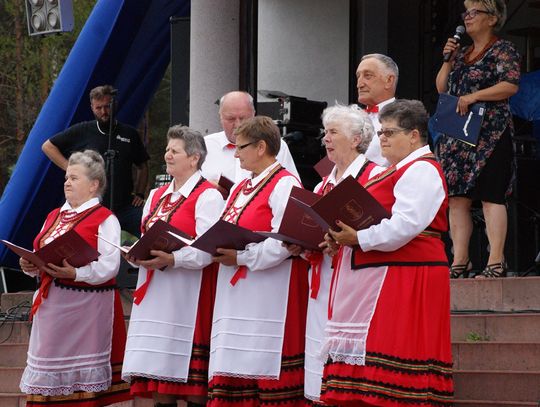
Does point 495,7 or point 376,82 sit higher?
point 495,7

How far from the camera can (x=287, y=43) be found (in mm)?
11555

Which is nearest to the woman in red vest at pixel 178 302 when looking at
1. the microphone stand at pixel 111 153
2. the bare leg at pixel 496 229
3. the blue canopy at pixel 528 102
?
the bare leg at pixel 496 229

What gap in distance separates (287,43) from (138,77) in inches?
54.2

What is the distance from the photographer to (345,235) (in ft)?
18.1

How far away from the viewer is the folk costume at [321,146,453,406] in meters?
5.42

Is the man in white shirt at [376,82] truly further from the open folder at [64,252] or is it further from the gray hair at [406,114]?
the open folder at [64,252]

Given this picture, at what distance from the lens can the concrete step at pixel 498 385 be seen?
21.3 ft

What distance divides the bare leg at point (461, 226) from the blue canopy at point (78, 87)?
4324 mm

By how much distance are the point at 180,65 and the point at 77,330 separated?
3.64 m

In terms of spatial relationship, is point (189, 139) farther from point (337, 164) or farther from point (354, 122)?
point (354, 122)

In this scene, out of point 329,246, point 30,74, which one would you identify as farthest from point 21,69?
point 329,246

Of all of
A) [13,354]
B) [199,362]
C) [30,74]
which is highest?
[30,74]

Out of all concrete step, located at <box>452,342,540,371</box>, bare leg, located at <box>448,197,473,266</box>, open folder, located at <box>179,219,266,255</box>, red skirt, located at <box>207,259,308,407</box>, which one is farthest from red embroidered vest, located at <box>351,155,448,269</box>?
bare leg, located at <box>448,197,473,266</box>

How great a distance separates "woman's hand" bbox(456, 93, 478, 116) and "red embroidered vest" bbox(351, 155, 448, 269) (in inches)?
81.9
